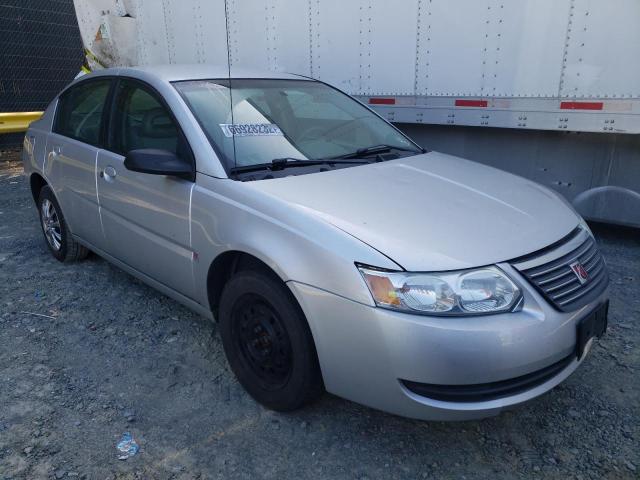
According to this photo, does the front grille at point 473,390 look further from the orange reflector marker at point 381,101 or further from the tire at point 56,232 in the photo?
the orange reflector marker at point 381,101

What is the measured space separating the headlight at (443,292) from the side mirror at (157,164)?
1.27 m

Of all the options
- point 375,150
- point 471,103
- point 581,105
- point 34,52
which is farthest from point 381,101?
point 34,52

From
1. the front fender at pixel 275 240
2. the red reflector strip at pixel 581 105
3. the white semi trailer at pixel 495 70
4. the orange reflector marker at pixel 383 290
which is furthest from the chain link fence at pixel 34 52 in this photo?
the orange reflector marker at pixel 383 290

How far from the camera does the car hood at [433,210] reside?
2178 millimetres

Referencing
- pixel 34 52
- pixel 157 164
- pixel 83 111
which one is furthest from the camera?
pixel 34 52

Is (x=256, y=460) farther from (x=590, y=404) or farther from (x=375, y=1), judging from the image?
(x=375, y=1)

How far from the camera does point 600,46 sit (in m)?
4.27

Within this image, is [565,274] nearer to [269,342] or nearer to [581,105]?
[269,342]

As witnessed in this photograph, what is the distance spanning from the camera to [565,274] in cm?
230

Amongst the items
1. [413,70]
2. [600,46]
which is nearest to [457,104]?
[413,70]

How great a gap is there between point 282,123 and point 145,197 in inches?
36.9

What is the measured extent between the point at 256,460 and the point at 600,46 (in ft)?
13.4

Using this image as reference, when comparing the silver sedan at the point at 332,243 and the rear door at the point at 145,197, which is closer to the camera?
the silver sedan at the point at 332,243

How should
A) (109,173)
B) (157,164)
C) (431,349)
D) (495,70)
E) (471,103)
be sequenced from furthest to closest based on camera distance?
1. (471,103)
2. (495,70)
3. (109,173)
4. (157,164)
5. (431,349)
